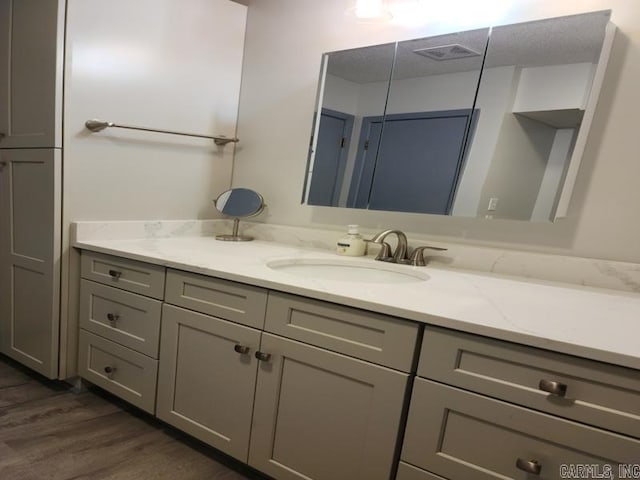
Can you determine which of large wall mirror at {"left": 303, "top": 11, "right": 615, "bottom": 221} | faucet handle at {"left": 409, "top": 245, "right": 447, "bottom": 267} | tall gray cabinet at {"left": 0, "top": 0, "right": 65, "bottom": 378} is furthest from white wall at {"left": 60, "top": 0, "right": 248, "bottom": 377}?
faucet handle at {"left": 409, "top": 245, "right": 447, "bottom": 267}

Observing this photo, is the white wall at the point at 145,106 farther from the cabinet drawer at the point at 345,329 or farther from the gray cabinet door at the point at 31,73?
the cabinet drawer at the point at 345,329

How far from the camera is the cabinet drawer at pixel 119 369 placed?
1517 mm

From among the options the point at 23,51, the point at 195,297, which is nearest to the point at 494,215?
the point at 195,297

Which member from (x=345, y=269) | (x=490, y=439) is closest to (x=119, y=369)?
(x=345, y=269)

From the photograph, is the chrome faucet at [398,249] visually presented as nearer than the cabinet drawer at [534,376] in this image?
No

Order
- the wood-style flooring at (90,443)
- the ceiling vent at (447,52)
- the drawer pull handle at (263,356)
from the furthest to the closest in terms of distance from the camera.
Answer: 1. the ceiling vent at (447,52)
2. the wood-style flooring at (90,443)
3. the drawer pull handle at (263,356)

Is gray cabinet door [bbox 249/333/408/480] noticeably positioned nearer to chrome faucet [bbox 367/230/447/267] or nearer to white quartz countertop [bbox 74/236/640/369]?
white quartz countertop [bbox 74/236/640/369]

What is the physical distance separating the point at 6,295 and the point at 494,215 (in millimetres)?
2219

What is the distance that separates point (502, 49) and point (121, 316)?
69.0 inches

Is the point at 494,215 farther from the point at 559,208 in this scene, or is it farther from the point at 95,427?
the point at 95,427

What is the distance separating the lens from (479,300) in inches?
41.8

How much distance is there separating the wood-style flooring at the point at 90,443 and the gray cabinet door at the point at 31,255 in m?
0.15

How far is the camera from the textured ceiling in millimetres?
1241

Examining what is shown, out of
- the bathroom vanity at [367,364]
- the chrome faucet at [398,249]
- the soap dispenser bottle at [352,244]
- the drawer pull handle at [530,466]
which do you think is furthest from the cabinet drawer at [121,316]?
the drawer pull handle at [530,466]
